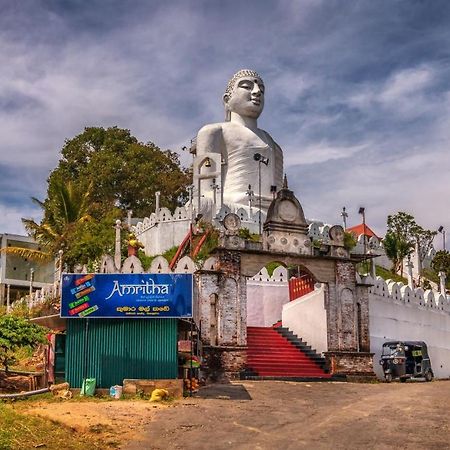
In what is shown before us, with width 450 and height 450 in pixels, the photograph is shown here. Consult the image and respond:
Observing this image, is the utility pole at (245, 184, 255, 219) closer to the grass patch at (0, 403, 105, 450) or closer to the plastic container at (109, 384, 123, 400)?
the plastic container at (109, 384, 123, 400)

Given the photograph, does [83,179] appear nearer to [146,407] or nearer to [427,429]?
[146,407]

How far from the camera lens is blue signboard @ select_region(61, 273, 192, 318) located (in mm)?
19031

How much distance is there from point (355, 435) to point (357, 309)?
13.1 m

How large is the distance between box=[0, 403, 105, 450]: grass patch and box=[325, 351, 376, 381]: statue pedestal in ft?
43.4

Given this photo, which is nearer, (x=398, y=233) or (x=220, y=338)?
(x=220, y=338)

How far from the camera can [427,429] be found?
565 inches

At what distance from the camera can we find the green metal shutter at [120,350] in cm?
1878

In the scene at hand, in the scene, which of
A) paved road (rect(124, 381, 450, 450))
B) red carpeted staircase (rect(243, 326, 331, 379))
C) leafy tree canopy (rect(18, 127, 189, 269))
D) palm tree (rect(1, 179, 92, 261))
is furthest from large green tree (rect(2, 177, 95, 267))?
paved road (rect(124, 381, 450, 450))

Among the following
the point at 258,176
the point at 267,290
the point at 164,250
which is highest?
the point at 258,176

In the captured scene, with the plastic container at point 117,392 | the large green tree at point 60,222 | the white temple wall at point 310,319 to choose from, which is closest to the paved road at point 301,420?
the plastic container at point 117,392

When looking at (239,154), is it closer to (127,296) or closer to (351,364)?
(351,364)

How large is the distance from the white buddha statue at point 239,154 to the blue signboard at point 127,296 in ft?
93.5

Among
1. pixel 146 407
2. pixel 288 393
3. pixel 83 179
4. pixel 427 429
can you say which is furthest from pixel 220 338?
pixel 83 179

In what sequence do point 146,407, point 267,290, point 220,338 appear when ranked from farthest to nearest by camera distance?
1. point 267,290
2. point 220,338
3. point 146,407
